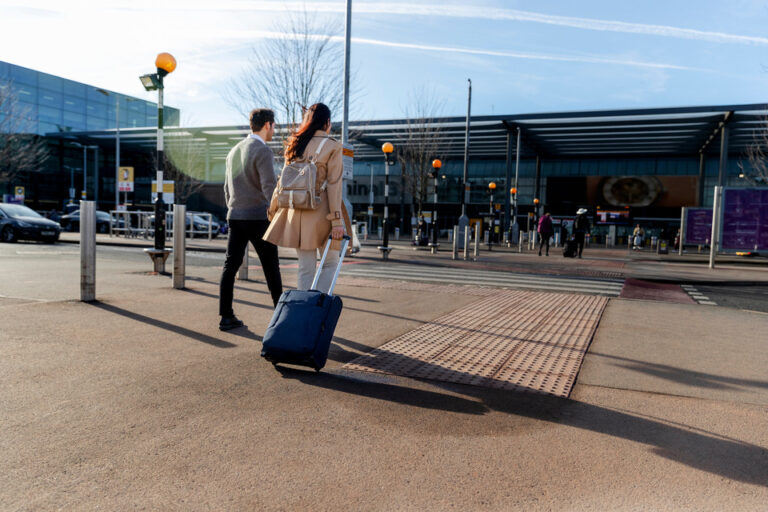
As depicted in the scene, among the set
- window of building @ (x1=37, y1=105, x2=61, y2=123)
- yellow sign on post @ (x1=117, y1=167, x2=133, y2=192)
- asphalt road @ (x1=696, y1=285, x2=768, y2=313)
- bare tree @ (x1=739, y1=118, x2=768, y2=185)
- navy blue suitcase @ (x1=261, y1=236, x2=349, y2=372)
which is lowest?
asphalt road @ (x1=696, y1=285, x2=768, y2=313)

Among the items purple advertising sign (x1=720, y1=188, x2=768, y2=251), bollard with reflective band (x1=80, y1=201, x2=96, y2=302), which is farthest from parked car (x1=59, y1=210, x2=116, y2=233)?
purple advertising sign (x1=720, y1=188, x2=768, y2=251)

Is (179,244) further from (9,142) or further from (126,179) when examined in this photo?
(9,142)

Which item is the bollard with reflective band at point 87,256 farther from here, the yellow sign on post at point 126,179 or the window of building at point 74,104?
the window of building at point 74,104

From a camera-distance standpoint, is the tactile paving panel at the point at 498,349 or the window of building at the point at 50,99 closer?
the tactile paving panel at the point at 498,349

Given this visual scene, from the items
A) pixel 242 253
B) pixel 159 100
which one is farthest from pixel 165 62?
pixel 242 253

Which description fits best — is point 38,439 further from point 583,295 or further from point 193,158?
point 193,158

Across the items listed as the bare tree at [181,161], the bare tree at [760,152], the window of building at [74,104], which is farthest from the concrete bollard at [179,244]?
the window of building at [74,104]

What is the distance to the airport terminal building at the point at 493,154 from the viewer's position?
1473 inches

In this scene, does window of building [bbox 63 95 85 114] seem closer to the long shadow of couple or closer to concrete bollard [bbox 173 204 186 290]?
concrete bollard [bbox 173 204 186 290]

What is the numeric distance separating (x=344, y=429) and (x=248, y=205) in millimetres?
2850

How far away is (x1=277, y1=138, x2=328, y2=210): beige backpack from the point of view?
4234 millimetres

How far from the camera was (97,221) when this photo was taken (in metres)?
30.6

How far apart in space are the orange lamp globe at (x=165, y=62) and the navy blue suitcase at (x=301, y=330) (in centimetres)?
755

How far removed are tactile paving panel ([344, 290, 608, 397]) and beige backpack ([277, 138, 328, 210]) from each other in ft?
4.09
